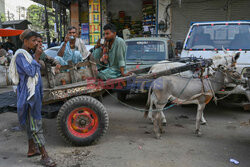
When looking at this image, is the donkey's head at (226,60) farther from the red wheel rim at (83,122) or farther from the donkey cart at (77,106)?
the red wheel rim at (83,122)

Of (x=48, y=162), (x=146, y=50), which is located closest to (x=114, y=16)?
(x=146, y=50)

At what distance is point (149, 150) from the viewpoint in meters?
3.79

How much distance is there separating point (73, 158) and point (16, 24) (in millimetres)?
19694

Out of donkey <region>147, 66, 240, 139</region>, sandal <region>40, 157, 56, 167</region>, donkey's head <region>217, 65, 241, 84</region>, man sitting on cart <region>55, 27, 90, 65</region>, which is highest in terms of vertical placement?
man sitting on cart <region>55, 27, 90, 65</region>

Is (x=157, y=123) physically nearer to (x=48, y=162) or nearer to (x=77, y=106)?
(x=77, y=106)

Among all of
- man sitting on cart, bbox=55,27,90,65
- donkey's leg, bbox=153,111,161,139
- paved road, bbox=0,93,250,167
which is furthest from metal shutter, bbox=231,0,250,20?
man sitting on cart, bbox=55,27,90,65

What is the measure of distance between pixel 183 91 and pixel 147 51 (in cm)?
256

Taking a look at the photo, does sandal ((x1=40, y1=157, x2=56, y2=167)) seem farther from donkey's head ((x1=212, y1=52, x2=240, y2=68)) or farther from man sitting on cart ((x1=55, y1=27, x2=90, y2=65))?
donkey's head ((x1=212, y1=52, x2=240, y2=68))

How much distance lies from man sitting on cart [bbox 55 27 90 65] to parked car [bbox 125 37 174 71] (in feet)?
6.42

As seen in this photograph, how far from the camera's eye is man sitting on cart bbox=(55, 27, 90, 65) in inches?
179

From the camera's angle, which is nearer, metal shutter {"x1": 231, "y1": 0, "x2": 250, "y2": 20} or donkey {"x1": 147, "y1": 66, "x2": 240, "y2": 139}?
donkey {"x1": 147, "y1": 66, "x2": 240, "y2": 139}

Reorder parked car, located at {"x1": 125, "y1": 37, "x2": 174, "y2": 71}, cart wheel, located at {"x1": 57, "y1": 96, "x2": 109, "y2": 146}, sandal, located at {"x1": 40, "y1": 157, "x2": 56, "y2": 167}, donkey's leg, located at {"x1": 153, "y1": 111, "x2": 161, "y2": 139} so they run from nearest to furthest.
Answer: sandal, located at {"x1": 40, "y1": 157, "x2": 56, "y2": 167} < cart wheel, located at {"x1": 57, "y1": 96, "x2": 109, "y2": 146} < donkey's leg, located at {"x1": 153, "y1": 111, "x2": 161, "y2": 139} < parked car, located at {"x1": 125, "y1": 37, "x2": 174, "y2": 71}

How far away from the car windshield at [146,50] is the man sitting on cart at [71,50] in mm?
2270

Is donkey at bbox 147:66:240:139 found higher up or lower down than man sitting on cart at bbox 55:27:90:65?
lower down
